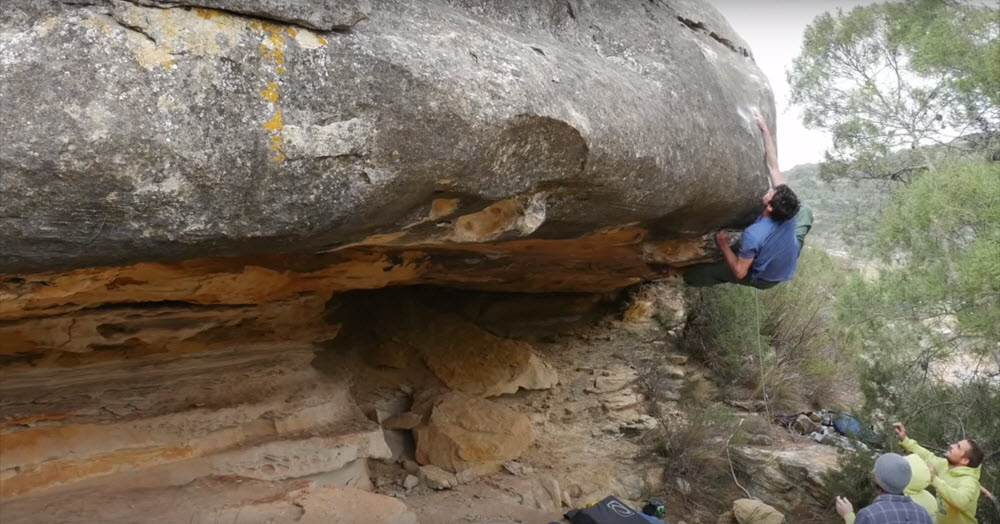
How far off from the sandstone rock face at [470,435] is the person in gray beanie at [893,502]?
6.85 ft

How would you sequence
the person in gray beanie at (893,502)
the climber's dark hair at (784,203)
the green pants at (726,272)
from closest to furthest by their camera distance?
the person in gray beanie at (893,502), the climber's dark hair at (784,203), the green pants at (726,272)

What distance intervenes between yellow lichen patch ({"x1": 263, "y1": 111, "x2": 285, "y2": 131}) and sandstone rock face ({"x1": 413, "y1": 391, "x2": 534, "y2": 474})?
3.08 m

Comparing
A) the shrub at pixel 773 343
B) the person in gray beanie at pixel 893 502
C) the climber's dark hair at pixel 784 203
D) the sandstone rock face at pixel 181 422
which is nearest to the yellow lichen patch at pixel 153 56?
the sandstone rock face at pixel 181 422

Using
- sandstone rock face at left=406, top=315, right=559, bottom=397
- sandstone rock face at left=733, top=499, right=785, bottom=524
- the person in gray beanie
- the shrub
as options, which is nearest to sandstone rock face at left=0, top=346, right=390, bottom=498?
sandstone rock face at left=406, top=315, right=559, bottom=397

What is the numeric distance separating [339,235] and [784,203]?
98.8 inches

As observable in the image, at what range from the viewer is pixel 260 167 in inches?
77.9

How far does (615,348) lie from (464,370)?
1560 millimetres

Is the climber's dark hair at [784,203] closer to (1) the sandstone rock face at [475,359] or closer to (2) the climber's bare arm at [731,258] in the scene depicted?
(2) the climber's bare arm at [731,258]

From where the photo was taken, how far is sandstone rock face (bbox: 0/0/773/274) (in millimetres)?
1722

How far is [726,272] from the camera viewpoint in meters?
4.52

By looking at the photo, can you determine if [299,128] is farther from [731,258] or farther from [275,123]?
[731,258]

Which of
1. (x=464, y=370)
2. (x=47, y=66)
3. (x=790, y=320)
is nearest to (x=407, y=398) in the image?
(x=464, y=370)

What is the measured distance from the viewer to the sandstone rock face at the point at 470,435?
15.4ft

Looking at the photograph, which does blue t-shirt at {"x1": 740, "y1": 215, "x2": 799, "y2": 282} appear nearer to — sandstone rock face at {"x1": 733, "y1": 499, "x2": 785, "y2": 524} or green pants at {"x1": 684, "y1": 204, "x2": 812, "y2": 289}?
green pants at {"x1": 684, "y1": 204, "x2": 812, "y2": 289}
